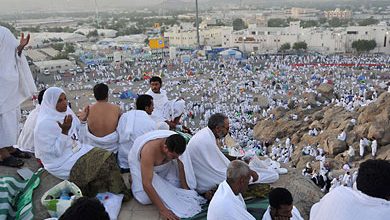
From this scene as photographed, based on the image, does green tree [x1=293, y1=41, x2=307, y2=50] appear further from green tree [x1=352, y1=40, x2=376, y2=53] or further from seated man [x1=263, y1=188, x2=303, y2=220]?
seated man [x1=263, y1=188, x2=303, y2=220]

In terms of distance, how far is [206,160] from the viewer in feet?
9.53

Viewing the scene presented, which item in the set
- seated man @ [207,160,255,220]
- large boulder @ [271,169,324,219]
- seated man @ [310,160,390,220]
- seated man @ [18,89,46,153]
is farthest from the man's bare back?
seated man @ [310,160,390,220]

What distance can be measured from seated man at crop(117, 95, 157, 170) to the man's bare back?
0.23 ft

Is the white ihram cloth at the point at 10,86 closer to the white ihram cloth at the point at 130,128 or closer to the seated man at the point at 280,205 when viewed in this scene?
the white ihram cloth at the point at 130,128

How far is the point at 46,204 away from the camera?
2.43 m

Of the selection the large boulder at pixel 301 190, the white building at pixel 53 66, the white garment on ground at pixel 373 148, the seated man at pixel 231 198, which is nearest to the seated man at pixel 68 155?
the seated man at pixel 231 198

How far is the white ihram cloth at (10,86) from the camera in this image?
3.20 metres

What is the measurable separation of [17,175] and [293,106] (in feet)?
47.6

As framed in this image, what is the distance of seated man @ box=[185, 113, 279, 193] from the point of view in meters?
2.86

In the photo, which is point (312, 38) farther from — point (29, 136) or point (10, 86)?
point (10, 86)

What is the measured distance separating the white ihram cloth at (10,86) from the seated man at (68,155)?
43cm

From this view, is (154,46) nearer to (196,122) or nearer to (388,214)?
(196,122)

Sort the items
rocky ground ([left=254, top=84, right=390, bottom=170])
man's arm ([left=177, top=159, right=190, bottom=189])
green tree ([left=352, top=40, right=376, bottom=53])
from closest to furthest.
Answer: man's arm ([left=177, top=159, right=190, bottom=189])
rocky ground ([left=254, top=84, right=390, bottom=170])
green tree ([left=352, top=40, right=376, bottom=53])

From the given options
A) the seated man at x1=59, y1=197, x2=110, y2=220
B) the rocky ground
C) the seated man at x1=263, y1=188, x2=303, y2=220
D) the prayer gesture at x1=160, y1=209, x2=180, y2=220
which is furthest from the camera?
the rocky ground
